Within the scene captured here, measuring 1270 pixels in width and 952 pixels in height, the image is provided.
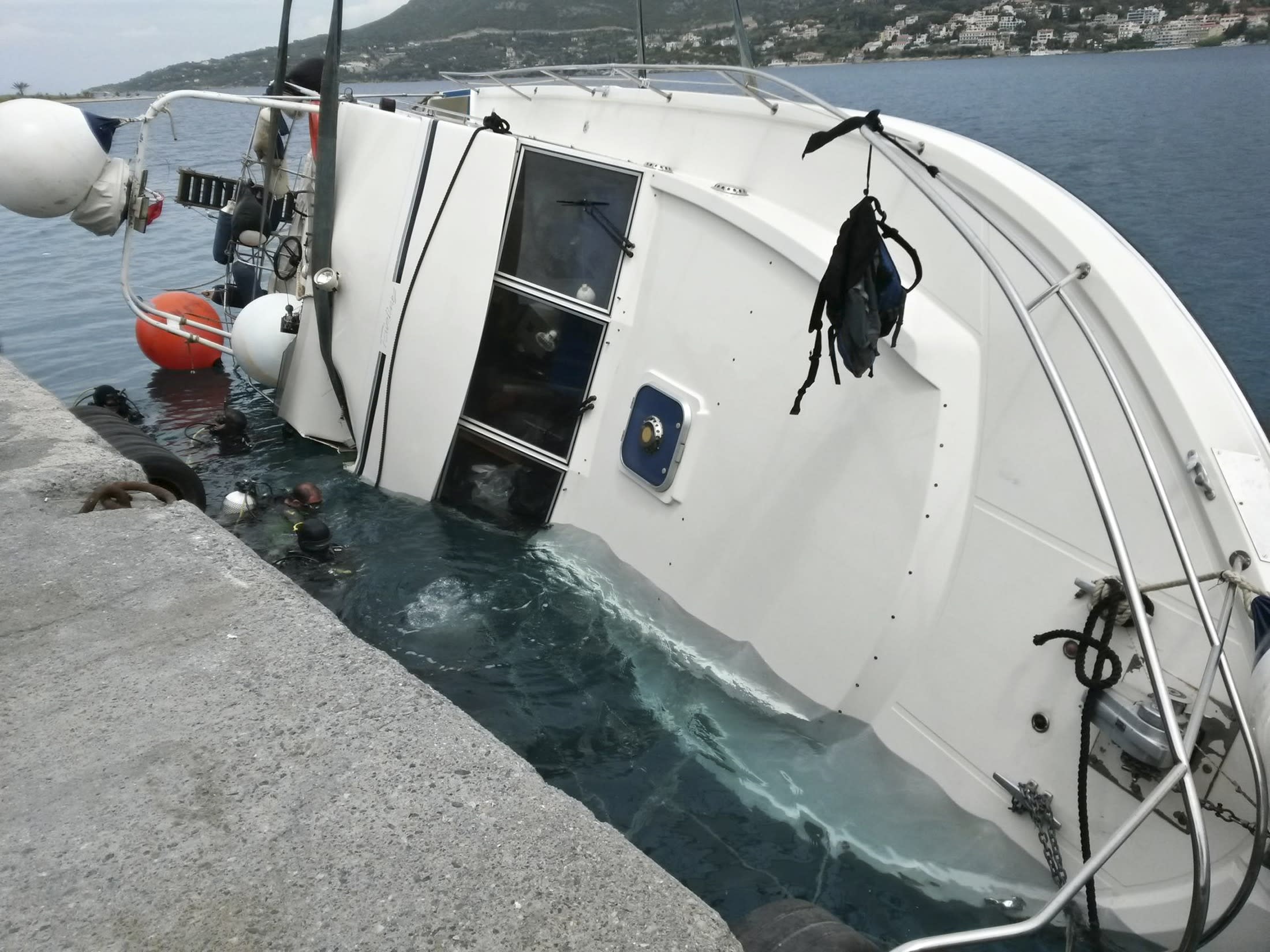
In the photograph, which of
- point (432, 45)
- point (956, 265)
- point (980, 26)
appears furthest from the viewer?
point (980, 26)

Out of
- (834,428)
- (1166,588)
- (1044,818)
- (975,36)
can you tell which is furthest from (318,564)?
(975,36)

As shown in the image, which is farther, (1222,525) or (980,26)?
(980,26)

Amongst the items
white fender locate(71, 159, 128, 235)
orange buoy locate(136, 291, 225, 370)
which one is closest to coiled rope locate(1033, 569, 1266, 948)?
white fender locate(71, 159, 128, 235)

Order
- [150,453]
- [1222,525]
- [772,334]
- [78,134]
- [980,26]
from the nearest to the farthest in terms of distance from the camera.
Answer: [1222,525], [772,334], [150,453], [78,134], [980,26]

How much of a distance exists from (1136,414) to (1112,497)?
288mm

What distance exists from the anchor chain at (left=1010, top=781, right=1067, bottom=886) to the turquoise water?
0.08 meters

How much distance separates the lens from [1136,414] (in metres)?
3.18

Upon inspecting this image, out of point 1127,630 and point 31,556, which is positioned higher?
point 1127,630

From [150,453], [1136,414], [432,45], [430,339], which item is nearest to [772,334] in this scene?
[1136,414]

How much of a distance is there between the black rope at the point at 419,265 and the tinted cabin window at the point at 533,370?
27.0 inches

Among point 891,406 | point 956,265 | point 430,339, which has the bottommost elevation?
point 430,339

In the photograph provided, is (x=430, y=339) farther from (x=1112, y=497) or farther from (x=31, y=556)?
(x=1112, y=497)

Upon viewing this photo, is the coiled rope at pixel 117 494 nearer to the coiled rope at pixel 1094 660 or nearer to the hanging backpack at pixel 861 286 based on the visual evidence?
the hanging backpack at pixel 861 286

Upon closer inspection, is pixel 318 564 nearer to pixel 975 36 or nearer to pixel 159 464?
pixel 159 464
